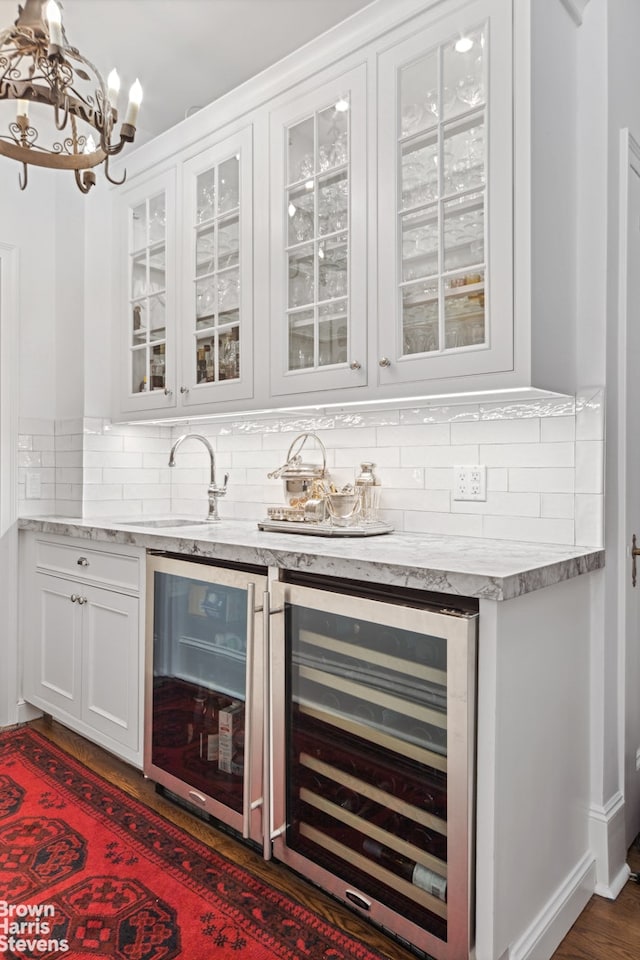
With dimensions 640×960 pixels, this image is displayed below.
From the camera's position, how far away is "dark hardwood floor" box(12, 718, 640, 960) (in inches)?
59.2

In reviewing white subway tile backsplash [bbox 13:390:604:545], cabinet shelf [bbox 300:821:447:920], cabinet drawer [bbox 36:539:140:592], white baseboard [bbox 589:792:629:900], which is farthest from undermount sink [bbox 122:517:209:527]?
white baseboard [bbox 589:792:629:900]

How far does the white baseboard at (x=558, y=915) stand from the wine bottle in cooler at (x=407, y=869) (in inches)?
7.8

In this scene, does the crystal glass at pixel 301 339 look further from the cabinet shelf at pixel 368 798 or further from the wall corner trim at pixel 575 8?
the cabinet shelf at pixel 368 798

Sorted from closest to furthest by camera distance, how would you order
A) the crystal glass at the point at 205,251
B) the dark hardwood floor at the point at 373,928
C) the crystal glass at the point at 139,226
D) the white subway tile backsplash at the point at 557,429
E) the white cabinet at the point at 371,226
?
the dark hardwood floor at the point at 373,928 < the white cabinet at the point at 371,226 < the white subway tile backsplash at the point at 557,429 < the crystal glass at the point at 205,251 < the crystal glass at the point at 139,226

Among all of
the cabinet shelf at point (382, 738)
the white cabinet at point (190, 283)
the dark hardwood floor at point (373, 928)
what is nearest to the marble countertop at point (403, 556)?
the cabinet shelf at point (382, 738)

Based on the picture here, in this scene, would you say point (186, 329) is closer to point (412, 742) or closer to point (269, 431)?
point (269, 431)

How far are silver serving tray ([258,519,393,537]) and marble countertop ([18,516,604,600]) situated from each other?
0.02 meters

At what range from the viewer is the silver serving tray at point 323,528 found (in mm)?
2062

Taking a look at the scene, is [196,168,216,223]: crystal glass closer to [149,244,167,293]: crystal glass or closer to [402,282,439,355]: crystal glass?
[149,244,167,293]: crystal glass

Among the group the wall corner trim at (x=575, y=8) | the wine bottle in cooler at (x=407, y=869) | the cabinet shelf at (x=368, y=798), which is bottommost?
the wine bottle in cooler at (x=407, y=869)

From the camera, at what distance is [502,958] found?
4.41ft

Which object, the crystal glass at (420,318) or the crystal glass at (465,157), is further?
the crystal glass at (420,318)

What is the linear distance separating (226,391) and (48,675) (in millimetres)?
1484

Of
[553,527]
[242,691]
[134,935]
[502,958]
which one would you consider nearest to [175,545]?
[242,691]
